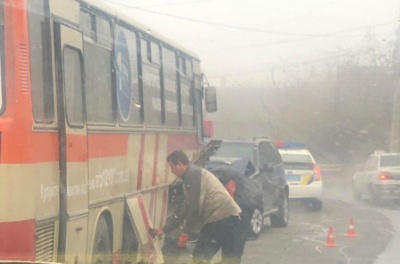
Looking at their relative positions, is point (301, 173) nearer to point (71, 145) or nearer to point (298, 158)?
point (298, 158)

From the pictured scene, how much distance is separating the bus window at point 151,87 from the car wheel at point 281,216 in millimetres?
5647

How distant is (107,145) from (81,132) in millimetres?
931

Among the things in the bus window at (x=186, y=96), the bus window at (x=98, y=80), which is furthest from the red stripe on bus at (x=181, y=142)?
the bus window at (x=98, y=80)

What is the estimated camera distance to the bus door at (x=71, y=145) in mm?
7195

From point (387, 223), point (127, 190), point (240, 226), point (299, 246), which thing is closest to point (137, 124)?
point (127, 190)

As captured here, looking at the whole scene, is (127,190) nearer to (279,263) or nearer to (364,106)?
(279,263)

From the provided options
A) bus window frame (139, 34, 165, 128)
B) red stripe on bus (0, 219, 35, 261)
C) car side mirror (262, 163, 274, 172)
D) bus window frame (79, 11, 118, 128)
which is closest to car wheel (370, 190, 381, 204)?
car side mirror (262, 163, 274, 172)

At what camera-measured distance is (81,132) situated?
7.71 m

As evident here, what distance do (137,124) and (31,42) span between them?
3350 mm

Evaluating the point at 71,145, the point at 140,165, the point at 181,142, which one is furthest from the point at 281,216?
the point at 71,145

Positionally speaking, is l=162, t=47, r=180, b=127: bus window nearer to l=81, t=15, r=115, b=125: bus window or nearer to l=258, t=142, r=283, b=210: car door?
l=81, t=15, r=115, b=125: bus window

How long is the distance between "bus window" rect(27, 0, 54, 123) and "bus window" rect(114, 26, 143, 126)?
2137 mm

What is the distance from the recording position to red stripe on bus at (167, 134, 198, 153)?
11.8m

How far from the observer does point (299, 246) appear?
13.3 metres
